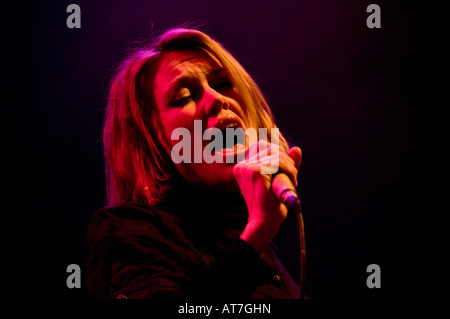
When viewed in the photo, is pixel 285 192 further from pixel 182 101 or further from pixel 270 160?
pixel 182 101

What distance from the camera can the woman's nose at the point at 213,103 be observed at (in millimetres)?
1011

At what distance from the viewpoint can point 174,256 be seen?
0.78 m

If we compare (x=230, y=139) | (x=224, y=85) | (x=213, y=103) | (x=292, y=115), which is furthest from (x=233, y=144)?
(x=292, y=115)

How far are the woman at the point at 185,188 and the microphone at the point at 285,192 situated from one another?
0.07 ft

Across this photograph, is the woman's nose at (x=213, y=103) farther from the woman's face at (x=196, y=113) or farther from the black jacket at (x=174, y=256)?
the black jacket at (x=174, y=256)

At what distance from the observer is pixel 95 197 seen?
177 cm

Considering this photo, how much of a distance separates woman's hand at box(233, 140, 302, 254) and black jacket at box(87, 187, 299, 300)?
0.05m

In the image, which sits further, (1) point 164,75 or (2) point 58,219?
(2) point 58,219

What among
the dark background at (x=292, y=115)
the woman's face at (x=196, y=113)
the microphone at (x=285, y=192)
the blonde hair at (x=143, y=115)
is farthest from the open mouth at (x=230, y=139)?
the dark background at (x=292, y=115)

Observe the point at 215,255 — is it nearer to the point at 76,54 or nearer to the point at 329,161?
the point at 329,161
